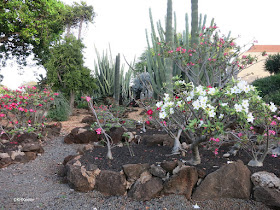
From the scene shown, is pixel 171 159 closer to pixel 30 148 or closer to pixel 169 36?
pixel 30 148

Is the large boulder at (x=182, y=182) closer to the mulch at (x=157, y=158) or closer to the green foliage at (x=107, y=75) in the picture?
the mulch at (x=157, y=158)

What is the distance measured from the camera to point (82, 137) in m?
6.25

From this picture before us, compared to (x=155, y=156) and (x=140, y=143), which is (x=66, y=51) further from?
(x=155, y=156)

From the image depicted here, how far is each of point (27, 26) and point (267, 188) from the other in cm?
1150

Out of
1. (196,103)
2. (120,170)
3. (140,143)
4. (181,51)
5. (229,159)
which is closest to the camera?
(196,103)

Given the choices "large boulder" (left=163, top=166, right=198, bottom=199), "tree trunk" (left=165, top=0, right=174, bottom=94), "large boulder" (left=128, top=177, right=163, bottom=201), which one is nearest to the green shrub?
"tree trunk" (left=165, top=0, right=174, bottom=94)

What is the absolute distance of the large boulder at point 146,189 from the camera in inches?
119

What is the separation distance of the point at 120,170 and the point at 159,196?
0.65 m

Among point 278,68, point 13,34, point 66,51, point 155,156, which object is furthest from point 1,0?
point 278,68

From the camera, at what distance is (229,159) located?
3.71m

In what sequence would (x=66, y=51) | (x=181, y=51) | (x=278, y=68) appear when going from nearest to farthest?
(x=181, y=51), (x=66, y=51), (x=278, y=68)

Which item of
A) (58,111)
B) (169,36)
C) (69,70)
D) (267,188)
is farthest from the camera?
(69,70)

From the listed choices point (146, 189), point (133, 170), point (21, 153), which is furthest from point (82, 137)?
point (146, 189)

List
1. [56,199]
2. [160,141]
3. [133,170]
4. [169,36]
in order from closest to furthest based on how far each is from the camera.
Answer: [56,199]
[133,170]
[160,141]
[169,36]
